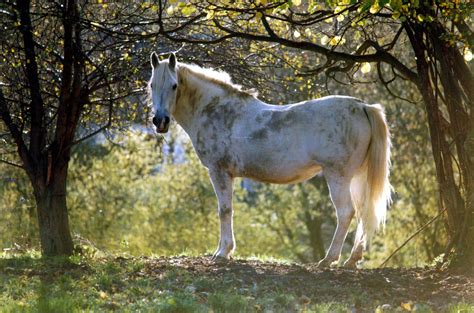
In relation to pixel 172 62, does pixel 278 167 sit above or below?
below

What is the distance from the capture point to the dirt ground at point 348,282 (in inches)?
324

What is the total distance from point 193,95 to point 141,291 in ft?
12.3

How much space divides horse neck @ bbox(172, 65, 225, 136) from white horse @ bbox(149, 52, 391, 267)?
0.6 inches

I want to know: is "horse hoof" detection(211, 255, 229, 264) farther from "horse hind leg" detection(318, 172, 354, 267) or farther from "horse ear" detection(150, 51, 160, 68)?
"horse ear" detection(150, 51, 160, 68)

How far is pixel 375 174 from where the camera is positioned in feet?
34.1

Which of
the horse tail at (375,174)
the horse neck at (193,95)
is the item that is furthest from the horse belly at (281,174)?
the horse neck at (193,95)

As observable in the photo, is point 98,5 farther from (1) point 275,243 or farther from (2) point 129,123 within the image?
(1) point 275,243

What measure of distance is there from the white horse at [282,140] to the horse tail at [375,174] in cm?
1

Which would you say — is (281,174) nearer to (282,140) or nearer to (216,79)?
(282,140)

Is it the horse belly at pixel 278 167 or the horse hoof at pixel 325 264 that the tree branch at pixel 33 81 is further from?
the horse hoof at pixel 325 264

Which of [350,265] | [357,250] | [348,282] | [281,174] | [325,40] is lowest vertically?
[348,282]

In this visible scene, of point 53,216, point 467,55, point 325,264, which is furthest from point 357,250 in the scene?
point 53,216

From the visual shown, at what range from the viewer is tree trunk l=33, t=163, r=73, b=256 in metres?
11.5

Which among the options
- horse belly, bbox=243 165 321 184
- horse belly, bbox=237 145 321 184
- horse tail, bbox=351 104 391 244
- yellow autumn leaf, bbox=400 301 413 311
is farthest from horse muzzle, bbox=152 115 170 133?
yellow autumn leaf, bbox=400 301 413 311
